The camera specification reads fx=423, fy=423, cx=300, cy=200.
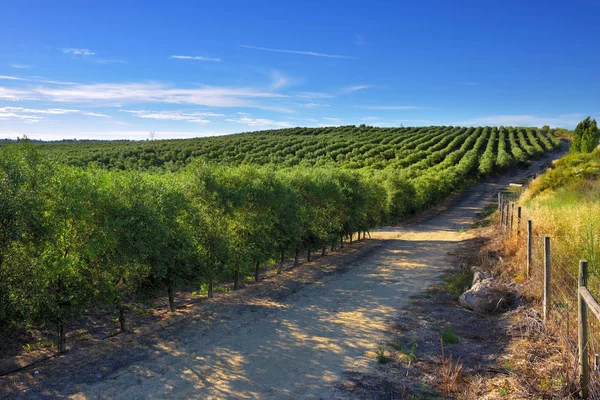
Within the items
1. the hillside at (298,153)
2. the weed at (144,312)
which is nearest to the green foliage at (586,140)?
the hillside at (298,153)

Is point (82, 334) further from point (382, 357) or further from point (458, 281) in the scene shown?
point (458, 281)

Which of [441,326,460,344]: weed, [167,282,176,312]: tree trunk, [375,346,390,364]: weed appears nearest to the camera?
[375,346,390,364]: weed

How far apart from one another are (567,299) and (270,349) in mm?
6397

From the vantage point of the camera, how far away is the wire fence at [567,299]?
6.26 meters

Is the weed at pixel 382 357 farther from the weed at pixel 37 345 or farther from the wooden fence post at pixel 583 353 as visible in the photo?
the weed at pixel 37 345

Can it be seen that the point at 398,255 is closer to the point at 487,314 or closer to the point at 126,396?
the point at 487,314

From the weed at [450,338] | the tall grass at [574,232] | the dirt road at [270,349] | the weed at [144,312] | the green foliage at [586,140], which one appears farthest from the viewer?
the green foliage at [586,140]

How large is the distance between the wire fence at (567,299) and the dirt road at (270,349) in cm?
374

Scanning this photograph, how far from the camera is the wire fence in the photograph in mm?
6262

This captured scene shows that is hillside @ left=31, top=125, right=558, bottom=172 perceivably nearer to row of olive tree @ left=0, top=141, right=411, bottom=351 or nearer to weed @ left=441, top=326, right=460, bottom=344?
row of olive tree @ left=0, top=141, right=411, bottom=351

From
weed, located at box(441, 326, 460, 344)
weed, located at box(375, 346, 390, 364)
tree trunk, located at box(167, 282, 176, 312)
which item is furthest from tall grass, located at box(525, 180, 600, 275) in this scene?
tree trunk, located at box(167, 282, 176, 312)

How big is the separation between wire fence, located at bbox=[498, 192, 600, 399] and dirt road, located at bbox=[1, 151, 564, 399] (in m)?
3.74

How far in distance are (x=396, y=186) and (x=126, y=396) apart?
31.5 meters

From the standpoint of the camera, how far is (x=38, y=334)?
36.2 feet
